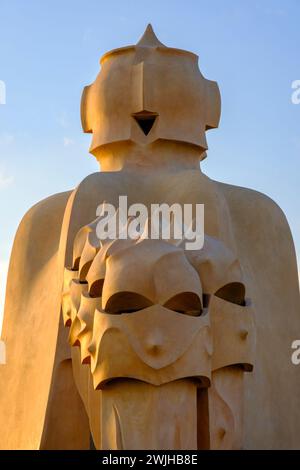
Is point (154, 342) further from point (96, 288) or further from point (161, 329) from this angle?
point (96, 288)

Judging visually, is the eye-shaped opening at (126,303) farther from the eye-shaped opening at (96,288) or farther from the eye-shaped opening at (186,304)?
the eye-shaped opening at (96,288)

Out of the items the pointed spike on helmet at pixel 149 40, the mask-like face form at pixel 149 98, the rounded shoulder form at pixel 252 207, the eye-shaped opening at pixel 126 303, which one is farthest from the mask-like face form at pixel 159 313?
the pointed spike on helmet at pixel 149 40

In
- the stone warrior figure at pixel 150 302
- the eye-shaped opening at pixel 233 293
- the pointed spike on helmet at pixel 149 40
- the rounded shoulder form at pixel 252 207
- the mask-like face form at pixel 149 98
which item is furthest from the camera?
the pointed spike on helmet at pixel 149 40

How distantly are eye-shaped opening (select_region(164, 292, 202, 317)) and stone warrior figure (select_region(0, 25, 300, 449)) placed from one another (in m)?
0.02

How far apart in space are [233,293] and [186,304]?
2.13 ft

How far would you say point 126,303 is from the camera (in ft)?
A: 23.9

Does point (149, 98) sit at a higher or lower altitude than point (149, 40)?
lower

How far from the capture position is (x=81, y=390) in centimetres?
854

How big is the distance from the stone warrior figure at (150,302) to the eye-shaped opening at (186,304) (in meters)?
0.02

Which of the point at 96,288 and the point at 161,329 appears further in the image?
the point at 96,288

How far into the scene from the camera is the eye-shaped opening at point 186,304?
23.7 feet

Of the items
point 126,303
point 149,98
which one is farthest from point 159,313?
point 149,98

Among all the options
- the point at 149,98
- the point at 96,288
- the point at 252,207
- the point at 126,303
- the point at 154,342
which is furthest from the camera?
the point at 149,98
